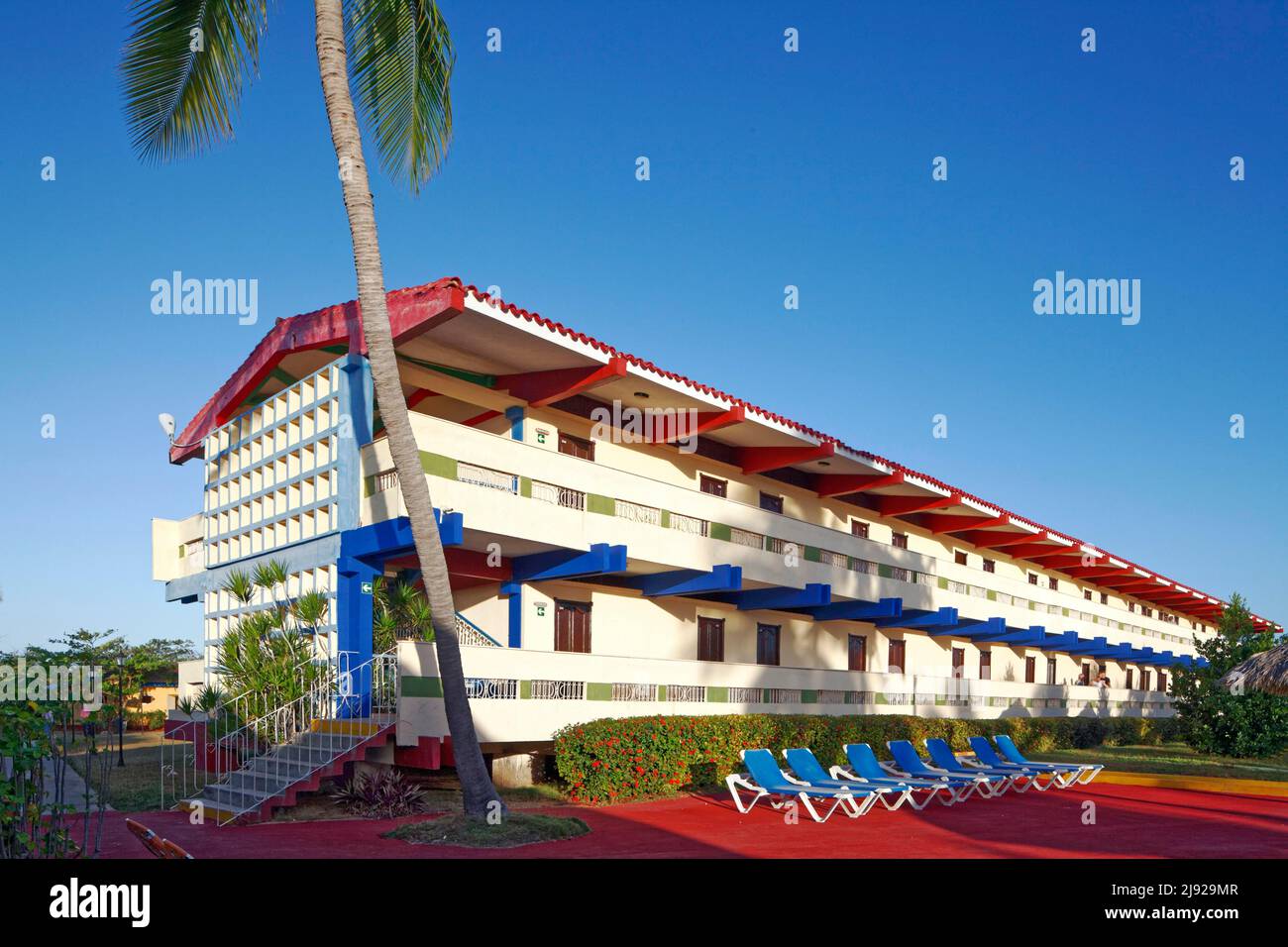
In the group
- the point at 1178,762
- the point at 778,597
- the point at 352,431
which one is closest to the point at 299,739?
the point at 352,431

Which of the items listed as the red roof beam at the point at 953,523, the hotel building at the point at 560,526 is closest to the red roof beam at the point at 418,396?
the hotel building at the point at 560,526

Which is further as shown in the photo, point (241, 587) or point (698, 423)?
point (698, 423)

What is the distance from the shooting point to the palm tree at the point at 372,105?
14258 millimetres

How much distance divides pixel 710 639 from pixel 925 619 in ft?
27.9

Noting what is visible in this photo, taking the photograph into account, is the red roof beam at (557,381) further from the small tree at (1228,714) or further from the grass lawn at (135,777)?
the small tree at (1228,714)

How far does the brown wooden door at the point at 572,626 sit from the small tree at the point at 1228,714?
1624cm

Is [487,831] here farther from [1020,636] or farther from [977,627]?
[1020,636]

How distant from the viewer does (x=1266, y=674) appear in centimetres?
2166

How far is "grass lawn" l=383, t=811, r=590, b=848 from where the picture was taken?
13.3 m
